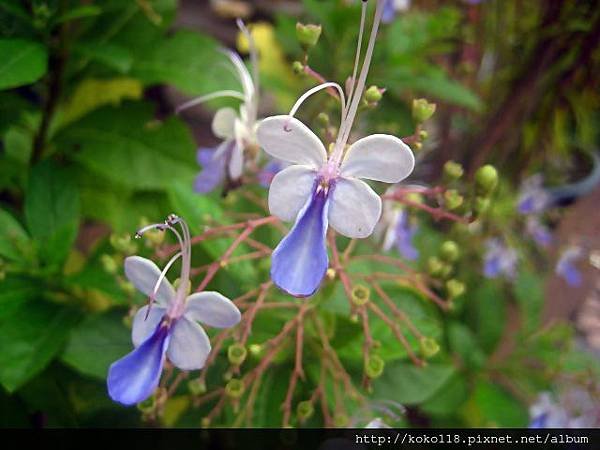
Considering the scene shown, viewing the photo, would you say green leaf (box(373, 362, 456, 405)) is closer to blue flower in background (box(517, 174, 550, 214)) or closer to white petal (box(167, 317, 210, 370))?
white petal (box(167, 317, 210, 370))

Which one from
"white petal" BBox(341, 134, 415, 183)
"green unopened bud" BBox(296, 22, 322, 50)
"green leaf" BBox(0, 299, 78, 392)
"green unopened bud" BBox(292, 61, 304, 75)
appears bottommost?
"green leaf" BBox(0, 299, 78, 392)

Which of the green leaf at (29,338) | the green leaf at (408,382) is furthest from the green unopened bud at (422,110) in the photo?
the green leaf at (29,338)

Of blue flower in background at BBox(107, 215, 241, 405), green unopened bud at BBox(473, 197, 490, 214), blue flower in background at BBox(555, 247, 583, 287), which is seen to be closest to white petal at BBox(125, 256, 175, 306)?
blue flower in background at BBox(107, 215, 241, 405)

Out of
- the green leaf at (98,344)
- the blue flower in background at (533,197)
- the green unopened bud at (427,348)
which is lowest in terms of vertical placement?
the blue flower in background at (533,197)

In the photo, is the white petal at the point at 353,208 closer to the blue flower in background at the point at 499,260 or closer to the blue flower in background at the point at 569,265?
the blue flower in background at the point at 499,260

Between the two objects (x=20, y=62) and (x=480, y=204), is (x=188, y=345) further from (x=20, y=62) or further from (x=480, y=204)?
(x=20, y=62)

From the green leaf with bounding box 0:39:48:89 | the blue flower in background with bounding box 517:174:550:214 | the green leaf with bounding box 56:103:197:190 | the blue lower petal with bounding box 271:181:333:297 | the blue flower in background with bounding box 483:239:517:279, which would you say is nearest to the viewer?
the blue lower petal with bounding box 271:181:333:297

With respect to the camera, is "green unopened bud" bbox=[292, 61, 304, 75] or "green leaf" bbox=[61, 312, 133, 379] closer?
"green unopened bud" bbox=[292, 61, 304, 75]
